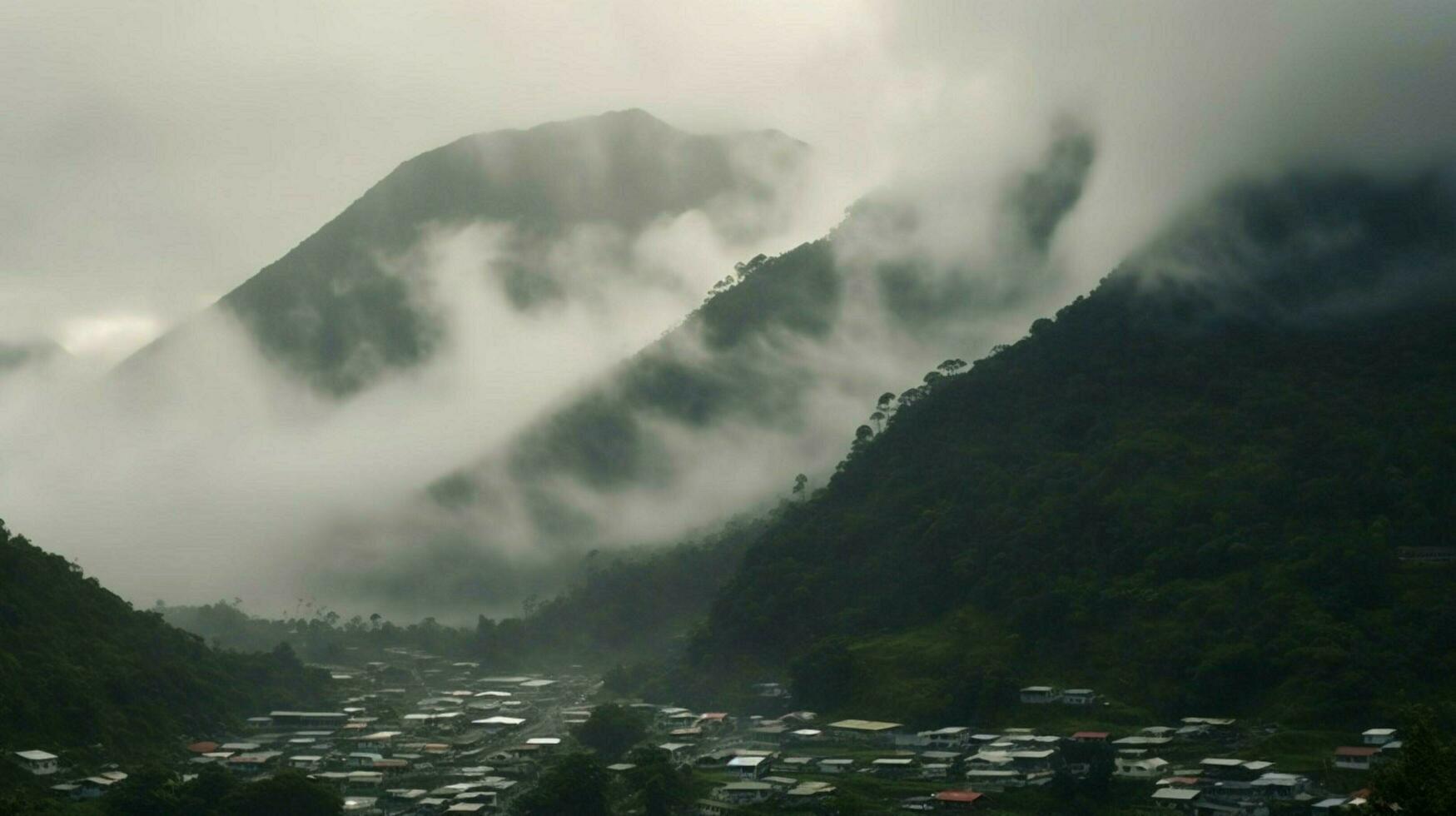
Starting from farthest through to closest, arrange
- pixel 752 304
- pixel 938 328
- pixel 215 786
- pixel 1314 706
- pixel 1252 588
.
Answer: pixel 752 304, pixel 938 328, pixel 1252 588, pixel 1314 706, pixel 215 786

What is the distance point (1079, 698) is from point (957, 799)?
17.7 meters

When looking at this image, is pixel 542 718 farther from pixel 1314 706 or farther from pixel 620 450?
pixel 620 450

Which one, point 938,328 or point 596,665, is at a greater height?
point 938,328

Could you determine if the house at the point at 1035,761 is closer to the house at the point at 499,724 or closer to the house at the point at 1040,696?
the house at the point at 1040,696

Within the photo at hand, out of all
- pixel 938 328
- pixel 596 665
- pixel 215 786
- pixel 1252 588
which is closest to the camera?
pixel 215 786

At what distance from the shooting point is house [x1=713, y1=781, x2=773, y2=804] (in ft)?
203

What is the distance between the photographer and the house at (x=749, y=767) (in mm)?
66562

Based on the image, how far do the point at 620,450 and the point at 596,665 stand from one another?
4681 centimetres

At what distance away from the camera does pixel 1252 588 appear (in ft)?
259

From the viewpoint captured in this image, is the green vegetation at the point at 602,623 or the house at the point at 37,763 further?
the green vegetation at the point at 602,623

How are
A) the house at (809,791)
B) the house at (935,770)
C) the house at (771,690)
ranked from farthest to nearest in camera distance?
the house at (771,690) < the house at (935,770) < the house at (809,791)

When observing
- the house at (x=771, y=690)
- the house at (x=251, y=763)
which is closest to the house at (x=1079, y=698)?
the house at (x=771, y=690)

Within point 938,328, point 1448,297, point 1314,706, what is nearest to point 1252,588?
point 1314,706

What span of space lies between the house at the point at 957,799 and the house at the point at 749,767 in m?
9.40
